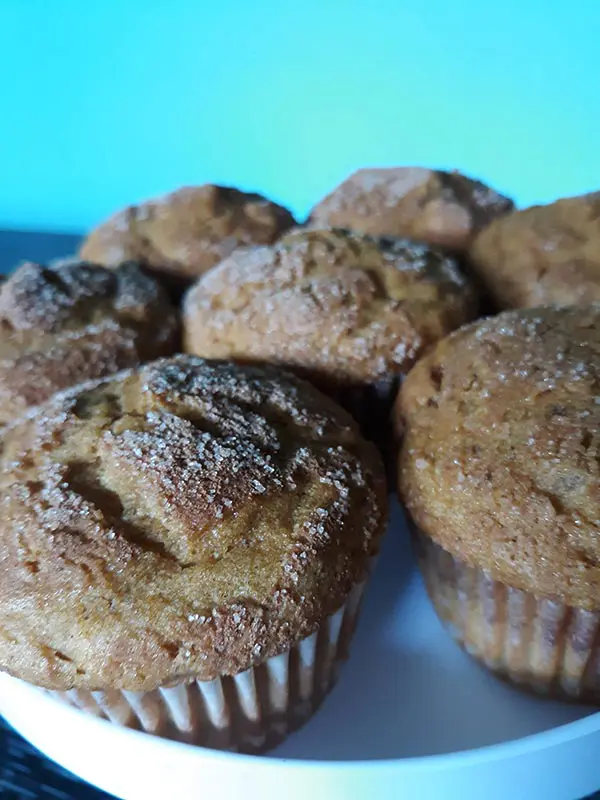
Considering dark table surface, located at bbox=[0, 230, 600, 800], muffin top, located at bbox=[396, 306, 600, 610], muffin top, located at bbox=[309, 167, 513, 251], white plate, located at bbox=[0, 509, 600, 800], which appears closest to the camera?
white plate, located at bbox=[0, 509, 600, 800]

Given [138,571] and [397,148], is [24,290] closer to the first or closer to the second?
[138,571]

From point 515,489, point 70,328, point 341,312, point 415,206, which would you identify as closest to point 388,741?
point 515,489

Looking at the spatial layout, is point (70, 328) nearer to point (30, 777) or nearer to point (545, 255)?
point (30, 777)

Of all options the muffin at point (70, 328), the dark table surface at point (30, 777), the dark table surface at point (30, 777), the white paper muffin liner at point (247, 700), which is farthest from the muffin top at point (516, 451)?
the dark table surface at point (30, 777)

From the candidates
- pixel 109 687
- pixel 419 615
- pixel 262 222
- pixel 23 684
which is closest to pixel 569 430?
pixel 419 615

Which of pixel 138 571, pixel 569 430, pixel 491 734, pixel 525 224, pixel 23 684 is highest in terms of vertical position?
pixel 525 224

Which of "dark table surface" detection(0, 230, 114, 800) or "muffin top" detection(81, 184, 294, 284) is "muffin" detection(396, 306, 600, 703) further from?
"muffin top" detection(81, 184, 294, 284)

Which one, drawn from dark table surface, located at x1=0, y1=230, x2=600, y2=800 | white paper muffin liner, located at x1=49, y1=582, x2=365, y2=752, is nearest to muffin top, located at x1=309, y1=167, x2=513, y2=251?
white paper muffin liner, located at x1=49, y1=582, x2=365, y2=752

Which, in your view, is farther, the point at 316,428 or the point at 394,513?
the point at 394,513
